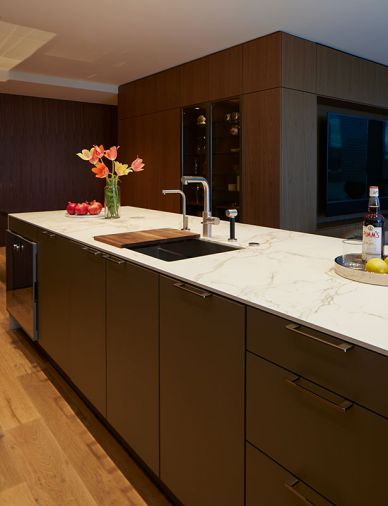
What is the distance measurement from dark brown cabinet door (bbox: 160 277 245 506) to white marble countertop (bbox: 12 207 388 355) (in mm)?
74

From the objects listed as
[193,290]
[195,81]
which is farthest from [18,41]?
[193,290]

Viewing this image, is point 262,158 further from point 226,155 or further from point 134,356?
point 134,356

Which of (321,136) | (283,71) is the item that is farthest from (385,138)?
(283,71)

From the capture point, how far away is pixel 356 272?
1.30m

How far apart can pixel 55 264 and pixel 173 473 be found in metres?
1.30

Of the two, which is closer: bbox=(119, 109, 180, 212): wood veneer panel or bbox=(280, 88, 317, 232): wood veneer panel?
bbox=(280, 88, 317, 232): wood veneer panel

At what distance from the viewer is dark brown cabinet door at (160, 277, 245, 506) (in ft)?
3.91

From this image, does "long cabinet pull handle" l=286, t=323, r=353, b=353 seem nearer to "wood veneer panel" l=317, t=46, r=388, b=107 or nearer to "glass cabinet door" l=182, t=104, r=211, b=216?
"wood veneer panel" l=317, t=46, r=388, b=107

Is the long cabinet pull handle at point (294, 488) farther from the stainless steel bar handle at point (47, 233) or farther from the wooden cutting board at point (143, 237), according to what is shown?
the stainless steel bar handle at point (47, 233)

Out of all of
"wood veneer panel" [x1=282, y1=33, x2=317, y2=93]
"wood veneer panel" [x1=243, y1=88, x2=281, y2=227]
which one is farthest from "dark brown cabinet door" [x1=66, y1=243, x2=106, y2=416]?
"wood veneer panel" [x1=282, y1=33, x2=317, y2=93]

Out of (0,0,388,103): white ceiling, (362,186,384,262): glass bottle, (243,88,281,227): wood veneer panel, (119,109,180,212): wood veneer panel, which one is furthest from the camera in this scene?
(119,109,180,212): wood veneer panel

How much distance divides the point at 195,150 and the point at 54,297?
3334 mm

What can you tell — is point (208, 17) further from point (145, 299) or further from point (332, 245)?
point (145, 299)

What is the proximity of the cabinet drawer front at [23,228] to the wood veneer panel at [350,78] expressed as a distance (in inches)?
125
